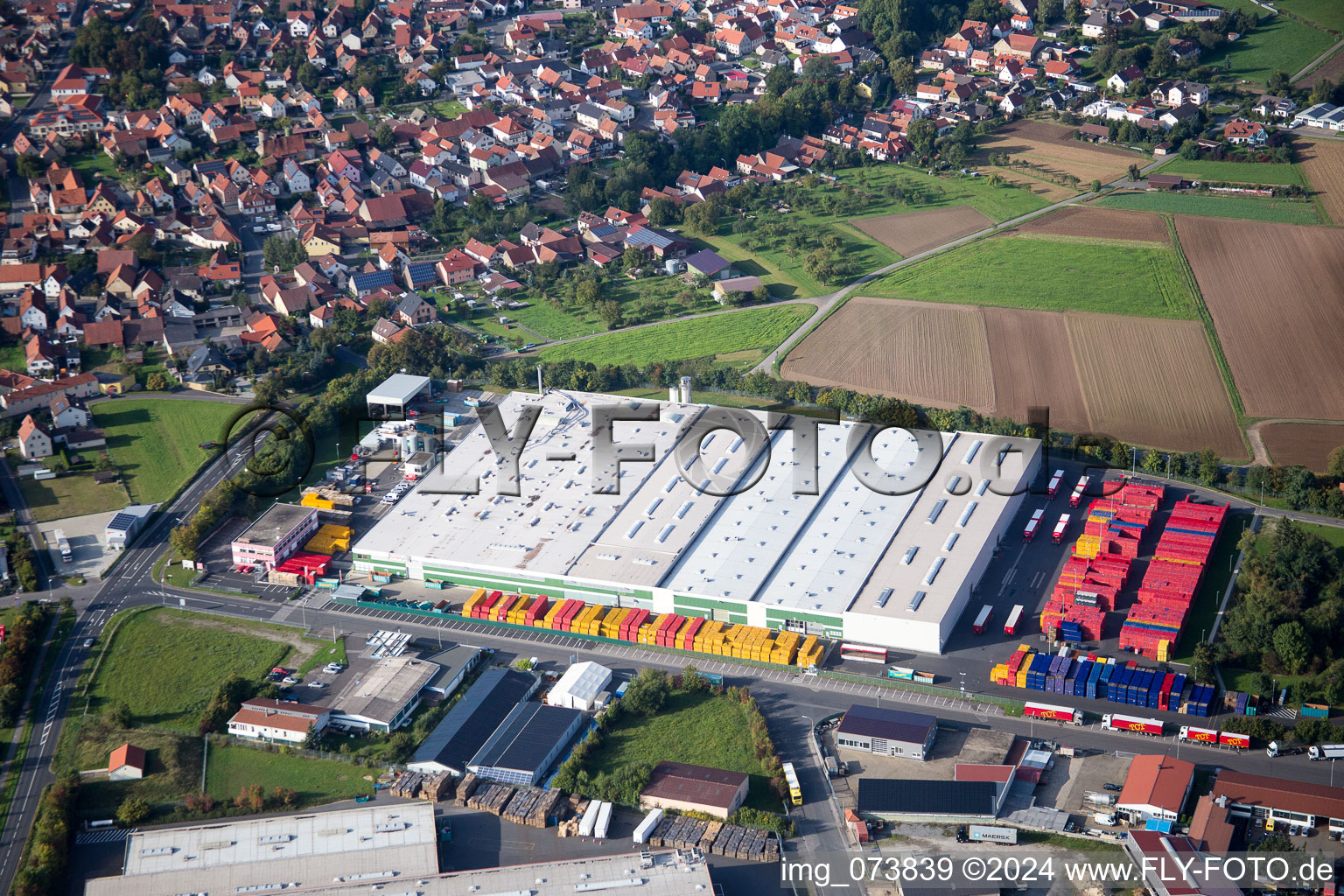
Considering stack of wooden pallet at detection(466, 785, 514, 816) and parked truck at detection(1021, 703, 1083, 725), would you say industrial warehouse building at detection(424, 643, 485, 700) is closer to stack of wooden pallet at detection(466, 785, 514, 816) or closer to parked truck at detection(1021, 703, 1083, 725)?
stack of wooden pallet at detection(466, 785, 514, 816)

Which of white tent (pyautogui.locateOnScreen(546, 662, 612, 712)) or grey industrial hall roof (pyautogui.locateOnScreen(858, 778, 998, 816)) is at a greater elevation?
white tent (pyautogui.locateOnScreen(546, 662, 612, 712))

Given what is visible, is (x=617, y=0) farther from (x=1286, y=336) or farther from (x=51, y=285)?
(x=1286, y=336)

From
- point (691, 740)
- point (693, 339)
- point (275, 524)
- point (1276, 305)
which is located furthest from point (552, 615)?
point (1276, 305)

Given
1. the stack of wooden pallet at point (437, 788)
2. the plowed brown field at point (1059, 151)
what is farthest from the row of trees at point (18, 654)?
the plowed brown field at point (1059, 151)

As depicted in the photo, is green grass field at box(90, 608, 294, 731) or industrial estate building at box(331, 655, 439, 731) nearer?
industrial estate building at box(331, 655, 439, 731)

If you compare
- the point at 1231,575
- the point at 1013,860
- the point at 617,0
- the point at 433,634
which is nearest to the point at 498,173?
the point at 617,0

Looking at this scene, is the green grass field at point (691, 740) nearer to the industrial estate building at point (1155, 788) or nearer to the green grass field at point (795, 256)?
the industrial estate building at point (1155, 788)

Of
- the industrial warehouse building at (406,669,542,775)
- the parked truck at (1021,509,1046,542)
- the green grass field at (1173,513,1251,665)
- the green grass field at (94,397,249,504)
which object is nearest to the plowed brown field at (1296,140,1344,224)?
the green grass field at (1173,513,1251,665)
